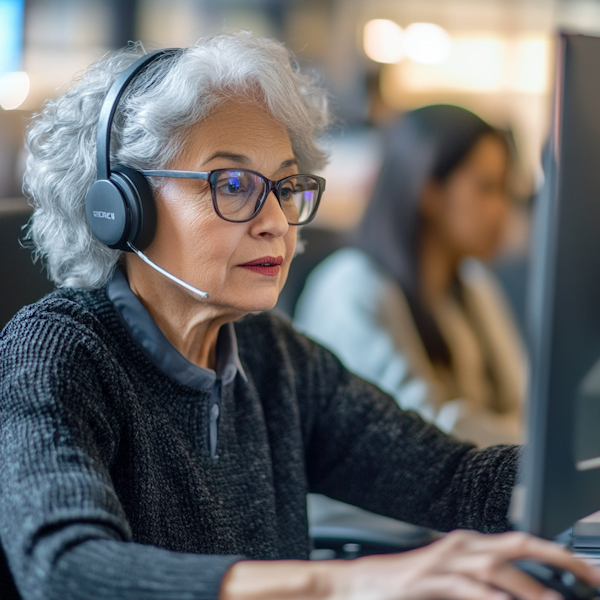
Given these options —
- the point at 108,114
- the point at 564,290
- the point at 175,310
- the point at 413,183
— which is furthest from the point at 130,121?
the point at 413,183

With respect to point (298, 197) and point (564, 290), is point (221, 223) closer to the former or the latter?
point (298, 197)

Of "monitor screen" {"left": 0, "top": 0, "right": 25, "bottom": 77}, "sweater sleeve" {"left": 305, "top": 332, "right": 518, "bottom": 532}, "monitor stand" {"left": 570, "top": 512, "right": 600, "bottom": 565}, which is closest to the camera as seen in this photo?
"monitor stand" {"left": 570, "top": 512, "right": 600, "bottom": 565}

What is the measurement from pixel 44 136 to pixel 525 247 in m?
2.58

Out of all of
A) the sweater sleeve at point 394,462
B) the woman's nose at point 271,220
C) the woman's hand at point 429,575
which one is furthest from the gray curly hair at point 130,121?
the woman's hand at point 429,575

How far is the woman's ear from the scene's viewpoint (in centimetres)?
186

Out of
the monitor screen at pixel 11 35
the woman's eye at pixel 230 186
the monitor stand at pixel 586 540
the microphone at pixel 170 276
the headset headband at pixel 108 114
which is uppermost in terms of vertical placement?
the monitor screen at pixel 11 35

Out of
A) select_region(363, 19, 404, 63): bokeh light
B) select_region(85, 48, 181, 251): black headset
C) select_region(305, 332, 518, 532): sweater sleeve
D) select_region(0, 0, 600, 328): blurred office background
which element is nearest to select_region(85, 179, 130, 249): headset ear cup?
select_region(85, 48, 181, 251): black headset

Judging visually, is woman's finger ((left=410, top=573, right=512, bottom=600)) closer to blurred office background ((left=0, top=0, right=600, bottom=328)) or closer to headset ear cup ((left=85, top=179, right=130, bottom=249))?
headset ear cup ((left=85, top=179, right=130, bottom=249))

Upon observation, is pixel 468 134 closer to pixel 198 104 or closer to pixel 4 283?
pixel 198 104

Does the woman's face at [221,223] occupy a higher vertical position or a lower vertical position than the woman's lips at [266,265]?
higher

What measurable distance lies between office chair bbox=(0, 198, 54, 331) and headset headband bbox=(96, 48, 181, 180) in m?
0.17

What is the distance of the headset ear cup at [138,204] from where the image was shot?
83 cm

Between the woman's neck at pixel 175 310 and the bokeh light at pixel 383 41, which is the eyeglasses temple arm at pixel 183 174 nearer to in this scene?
the woman's neck at pixel 175 310

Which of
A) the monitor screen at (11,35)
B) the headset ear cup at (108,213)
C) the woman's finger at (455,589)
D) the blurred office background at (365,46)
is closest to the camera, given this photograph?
the woman's finger at (455,589)
